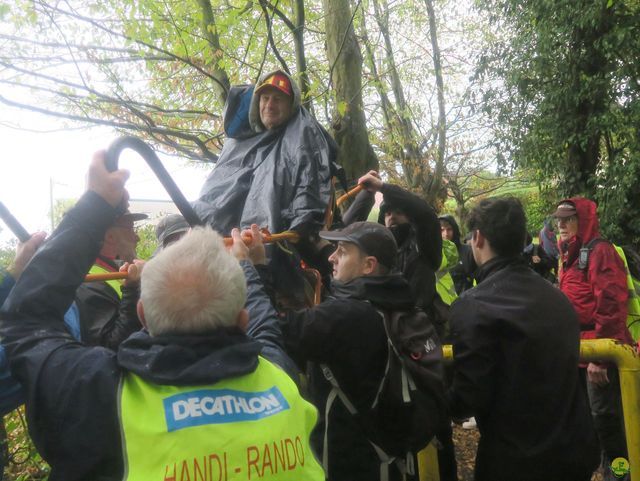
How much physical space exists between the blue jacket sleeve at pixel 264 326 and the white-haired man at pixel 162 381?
163 mm

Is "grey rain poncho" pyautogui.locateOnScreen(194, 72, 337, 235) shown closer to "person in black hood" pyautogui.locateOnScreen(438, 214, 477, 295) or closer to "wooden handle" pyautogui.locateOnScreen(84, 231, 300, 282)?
"wooden handle" pyautogui.locateOnScreen(84, 231, 300, 282)

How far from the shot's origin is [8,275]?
171 cm

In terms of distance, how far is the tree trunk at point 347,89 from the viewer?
4.96 m

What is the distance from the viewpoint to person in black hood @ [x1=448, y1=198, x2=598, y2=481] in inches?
90.0

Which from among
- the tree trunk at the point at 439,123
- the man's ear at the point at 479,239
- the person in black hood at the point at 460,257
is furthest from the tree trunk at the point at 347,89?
the tree trunk at the point at 439,123

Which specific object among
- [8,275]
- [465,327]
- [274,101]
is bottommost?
[465,327]

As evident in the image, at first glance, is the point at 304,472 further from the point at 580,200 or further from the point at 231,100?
the point at 580,200

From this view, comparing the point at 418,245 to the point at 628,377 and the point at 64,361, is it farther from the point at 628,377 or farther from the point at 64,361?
the point at 64,361

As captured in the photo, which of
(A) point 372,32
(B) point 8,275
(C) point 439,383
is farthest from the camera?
(A) point 372,32

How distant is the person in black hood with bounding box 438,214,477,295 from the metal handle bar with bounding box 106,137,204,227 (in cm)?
433

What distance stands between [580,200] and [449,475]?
2496 mm

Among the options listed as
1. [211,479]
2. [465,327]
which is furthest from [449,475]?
[211,479]

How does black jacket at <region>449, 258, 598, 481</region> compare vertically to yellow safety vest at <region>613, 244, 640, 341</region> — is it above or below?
above

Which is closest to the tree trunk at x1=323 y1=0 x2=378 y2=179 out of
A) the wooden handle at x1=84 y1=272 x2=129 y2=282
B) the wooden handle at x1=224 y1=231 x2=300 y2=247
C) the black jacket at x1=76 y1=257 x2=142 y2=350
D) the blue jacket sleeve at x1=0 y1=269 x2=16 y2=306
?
the wooden handle at x1=224 y1=231 x2=300 y2=247
